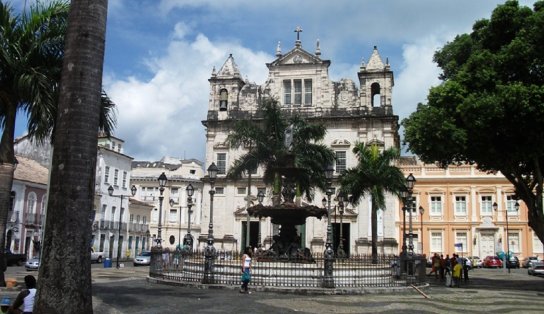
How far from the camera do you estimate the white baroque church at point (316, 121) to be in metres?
44.1

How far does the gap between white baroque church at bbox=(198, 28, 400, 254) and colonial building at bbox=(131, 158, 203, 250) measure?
22.5 metres

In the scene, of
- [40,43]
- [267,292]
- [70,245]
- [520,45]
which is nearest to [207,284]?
[267,292]

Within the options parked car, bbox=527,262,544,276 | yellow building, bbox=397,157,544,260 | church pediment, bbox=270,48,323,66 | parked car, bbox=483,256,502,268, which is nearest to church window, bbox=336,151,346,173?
church pediment, bbox=270,48,323,66

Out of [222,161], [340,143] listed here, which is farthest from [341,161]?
[222,161]

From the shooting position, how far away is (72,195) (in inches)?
285

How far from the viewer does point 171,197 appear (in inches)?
2864

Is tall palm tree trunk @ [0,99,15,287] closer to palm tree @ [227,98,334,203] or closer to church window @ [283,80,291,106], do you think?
palm tree @ [227,98,334,203]

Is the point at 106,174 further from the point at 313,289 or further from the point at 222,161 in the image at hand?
the point at 313,289

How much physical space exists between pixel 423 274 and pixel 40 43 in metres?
16.2

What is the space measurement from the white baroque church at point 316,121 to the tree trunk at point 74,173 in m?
36.6

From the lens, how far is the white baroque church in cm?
4412

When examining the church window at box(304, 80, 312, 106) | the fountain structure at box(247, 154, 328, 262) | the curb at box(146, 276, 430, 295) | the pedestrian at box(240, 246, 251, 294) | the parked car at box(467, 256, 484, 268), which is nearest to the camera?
the pedestrian at box(240, 246, 251, 294)

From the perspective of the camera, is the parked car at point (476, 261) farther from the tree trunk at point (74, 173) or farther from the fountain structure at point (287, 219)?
the tree trunk at point (74, 173)

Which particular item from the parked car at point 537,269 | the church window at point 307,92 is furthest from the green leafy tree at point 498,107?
the church window at point 307,92
